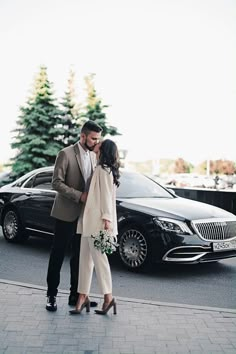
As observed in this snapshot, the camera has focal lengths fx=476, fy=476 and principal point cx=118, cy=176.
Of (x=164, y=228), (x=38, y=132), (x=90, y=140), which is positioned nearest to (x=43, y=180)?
(x=164, y=228)

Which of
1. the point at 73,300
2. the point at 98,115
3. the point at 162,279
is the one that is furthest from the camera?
the point at 98,115

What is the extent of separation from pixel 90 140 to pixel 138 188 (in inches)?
129

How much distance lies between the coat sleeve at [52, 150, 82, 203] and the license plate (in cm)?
286

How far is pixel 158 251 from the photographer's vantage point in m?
6.77

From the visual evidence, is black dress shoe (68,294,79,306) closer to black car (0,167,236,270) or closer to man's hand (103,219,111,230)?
man's hand (103,219,111,230)

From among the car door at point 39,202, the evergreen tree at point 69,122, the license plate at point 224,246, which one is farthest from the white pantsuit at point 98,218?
the evergreen tree at point 69,122

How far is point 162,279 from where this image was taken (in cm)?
675

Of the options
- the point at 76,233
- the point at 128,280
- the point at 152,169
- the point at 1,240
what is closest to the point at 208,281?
the point at 128,280

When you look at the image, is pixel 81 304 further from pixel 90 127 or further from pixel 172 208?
pixel 172 208

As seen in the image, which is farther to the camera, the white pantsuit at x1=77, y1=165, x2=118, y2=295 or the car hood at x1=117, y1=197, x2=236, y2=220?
the car hood at x1=117, y1=197, x2=236, y2=220

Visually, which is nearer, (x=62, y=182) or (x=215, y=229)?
(x=62, y=182)

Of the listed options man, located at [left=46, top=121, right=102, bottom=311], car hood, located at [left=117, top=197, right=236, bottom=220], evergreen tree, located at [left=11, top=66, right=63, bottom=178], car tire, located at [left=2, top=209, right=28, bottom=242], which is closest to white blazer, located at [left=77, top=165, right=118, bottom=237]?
man, located at [left=46, top=121, right=102, bottom=311]

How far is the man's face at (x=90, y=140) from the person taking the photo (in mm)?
4926

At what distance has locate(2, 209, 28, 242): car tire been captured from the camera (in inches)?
357
